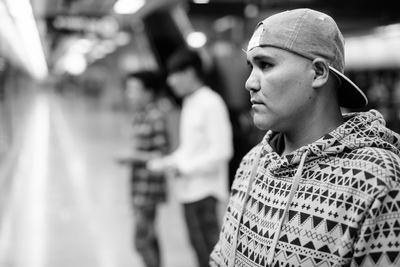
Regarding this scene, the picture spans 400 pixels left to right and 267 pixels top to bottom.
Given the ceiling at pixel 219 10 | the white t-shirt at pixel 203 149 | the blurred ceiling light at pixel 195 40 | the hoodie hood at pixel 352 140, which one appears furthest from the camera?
the blurred ceiling light at pixel 195 40

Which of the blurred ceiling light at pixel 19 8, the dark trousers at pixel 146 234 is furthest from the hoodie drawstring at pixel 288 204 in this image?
the blurred ceiling light at pixel 19 8

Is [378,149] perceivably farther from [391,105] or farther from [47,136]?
[47,136]

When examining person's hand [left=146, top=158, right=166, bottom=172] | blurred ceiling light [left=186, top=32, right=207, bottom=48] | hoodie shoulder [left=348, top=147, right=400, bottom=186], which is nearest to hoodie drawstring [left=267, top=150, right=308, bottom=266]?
hoodie shoulder [left=348, top=147, right=400, bottom=186]

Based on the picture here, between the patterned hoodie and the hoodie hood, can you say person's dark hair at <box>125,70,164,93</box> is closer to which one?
the patterned hoodie

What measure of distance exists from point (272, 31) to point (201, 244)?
2.38m

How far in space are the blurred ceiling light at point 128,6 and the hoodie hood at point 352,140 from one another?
177 inches

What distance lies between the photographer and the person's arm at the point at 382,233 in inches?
46.2

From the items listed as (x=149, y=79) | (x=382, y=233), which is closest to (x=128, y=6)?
(x=149, y=79)

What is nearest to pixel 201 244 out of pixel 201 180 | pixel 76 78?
pixel 201 180

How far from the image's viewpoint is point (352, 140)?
1311mm

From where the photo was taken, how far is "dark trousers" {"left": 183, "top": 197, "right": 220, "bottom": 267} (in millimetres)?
3439

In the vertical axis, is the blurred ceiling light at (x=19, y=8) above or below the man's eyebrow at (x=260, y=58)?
above

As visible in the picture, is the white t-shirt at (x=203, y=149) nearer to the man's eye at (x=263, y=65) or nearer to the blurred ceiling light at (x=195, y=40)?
the man's eye at (x=263, y=65)

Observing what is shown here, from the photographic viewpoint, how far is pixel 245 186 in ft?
5.02
